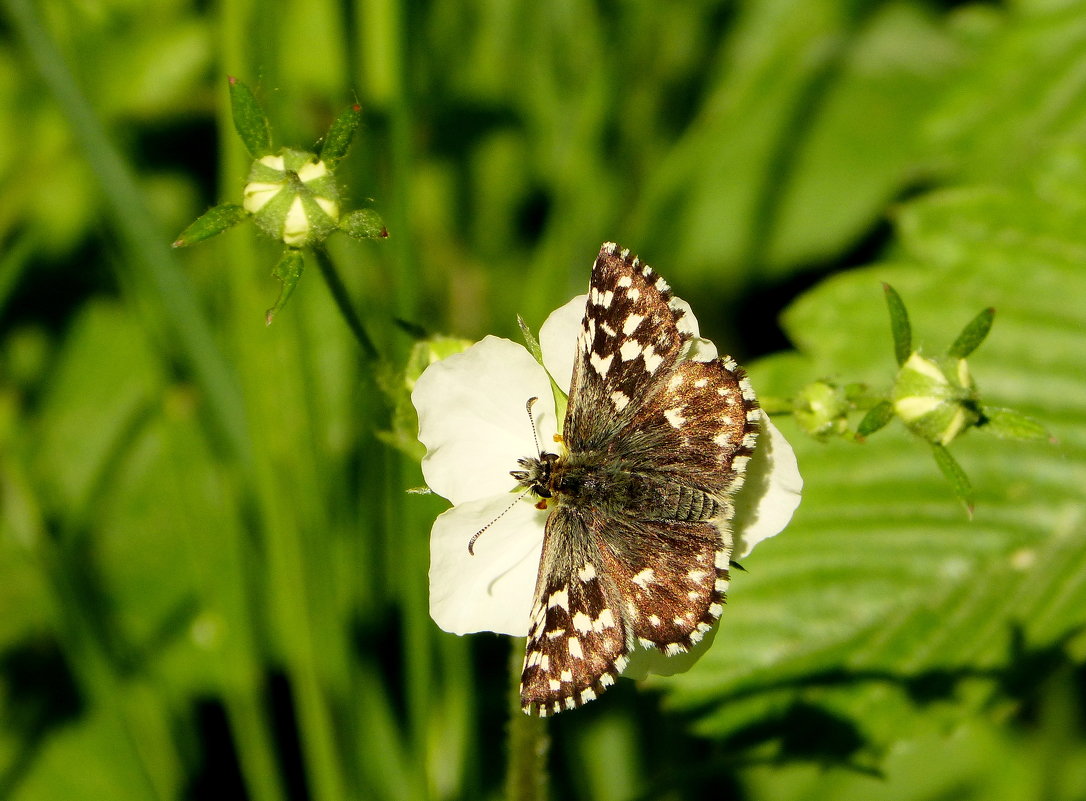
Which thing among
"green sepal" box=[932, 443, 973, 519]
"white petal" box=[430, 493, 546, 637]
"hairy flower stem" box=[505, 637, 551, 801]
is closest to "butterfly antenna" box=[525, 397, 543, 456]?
"white petal" box=[430, 493, 546, 637]

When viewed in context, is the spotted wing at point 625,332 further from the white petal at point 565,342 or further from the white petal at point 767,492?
the white petal at point 767,492

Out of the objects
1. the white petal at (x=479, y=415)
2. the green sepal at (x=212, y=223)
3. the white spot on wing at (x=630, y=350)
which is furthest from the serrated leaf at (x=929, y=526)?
the green sepal at (x=212, y=223)

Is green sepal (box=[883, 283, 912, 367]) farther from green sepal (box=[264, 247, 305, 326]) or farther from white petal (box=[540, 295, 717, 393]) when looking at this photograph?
green sepal (box=[264, 247, 305, 326])

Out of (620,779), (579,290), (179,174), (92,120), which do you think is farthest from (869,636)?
(179,174)

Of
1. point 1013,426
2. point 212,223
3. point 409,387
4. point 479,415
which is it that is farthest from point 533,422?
point 1013,426

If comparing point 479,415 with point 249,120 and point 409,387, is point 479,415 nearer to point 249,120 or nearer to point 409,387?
point 409,387
